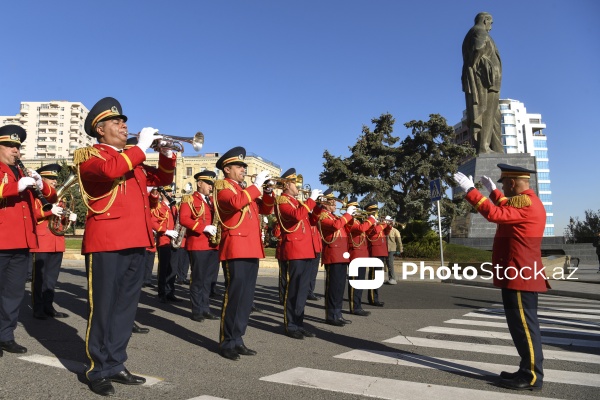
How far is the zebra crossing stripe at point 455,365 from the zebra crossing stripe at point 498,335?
5.68ft

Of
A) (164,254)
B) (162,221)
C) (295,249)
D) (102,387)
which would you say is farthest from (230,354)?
(162,221)

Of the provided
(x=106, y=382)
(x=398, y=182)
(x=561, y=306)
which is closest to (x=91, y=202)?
(x=106, y=382)

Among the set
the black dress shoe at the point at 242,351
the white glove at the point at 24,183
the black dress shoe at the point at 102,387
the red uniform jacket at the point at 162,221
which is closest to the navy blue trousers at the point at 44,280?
the red uniform jacket at the point at 162,221

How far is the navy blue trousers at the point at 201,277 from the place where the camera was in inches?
326

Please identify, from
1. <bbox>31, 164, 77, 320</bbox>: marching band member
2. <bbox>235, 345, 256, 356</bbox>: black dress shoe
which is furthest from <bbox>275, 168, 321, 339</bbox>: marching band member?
<bbox>31, 164, 77, 320</bbox>: marching band member

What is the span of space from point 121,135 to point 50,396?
7.20 feet

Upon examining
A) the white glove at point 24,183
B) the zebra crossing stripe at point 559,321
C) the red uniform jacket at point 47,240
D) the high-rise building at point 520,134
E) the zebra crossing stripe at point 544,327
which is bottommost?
the zebra crossing stripe at point 559,321

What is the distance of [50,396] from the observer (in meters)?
3.81

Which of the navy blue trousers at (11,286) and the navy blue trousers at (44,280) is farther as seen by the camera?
the navy blue trousers at (44,280)

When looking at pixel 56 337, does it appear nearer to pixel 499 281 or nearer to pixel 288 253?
pixel 288 253

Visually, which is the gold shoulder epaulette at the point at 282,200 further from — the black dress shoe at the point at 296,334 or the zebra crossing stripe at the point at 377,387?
the zebra crossing stripe at the point at 377,387

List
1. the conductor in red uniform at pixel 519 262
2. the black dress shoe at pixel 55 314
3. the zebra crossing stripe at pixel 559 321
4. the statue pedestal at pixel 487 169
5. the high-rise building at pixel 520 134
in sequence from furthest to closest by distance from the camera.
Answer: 1. the high-rise building at pixel 520 134
2. the statue pedestal at pixel 487 169
3. the zebra crossing stripe at pixel 559 321
4. the black dress shoe at pixel 55 314
5. the conductor in red uniform at pixel 519 262

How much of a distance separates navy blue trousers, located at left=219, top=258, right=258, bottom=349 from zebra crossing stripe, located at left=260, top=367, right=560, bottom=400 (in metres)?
0.94

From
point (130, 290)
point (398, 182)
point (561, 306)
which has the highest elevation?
point (398, 182)
